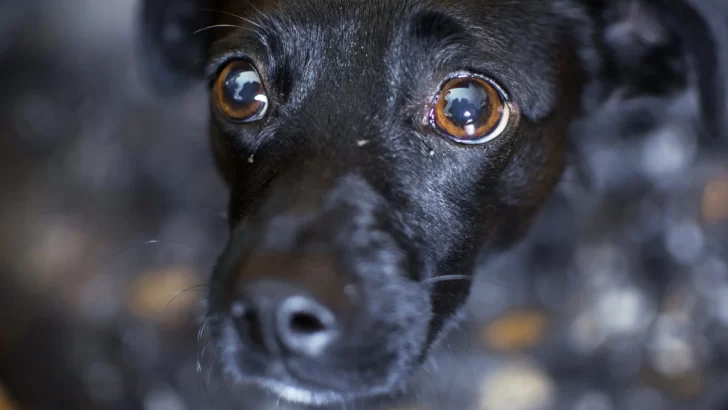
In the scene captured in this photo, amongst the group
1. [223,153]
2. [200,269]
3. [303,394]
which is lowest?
[200,269]

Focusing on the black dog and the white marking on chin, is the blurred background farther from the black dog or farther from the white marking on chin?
the white marking on chin

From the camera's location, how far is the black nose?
1.32 m

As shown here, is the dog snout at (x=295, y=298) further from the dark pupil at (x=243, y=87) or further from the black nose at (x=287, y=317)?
the dark pupil at (x=243, y=87)

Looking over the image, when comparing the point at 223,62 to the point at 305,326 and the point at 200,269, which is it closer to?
the point at 305,326

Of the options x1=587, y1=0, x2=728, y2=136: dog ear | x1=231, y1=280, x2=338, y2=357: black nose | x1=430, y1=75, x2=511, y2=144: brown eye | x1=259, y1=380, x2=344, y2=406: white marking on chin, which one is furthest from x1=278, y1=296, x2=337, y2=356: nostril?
x1=587, y1=0, x2=728, y2=136: dog ear

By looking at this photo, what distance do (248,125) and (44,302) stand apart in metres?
1.67

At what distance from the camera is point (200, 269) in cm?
290

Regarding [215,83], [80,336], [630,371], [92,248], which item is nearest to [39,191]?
[92,248]

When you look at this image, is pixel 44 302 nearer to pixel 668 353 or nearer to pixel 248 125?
pixel 248 125

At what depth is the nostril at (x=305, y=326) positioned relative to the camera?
1.32 metres

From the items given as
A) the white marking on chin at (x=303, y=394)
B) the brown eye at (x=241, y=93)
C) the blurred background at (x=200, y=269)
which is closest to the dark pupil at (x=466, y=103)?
the brown eye at (x=241, y=93)

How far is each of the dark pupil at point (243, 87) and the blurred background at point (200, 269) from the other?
3.67 ft

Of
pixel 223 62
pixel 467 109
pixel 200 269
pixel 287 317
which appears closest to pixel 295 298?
pixel 287 317

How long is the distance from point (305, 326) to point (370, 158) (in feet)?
1.29
